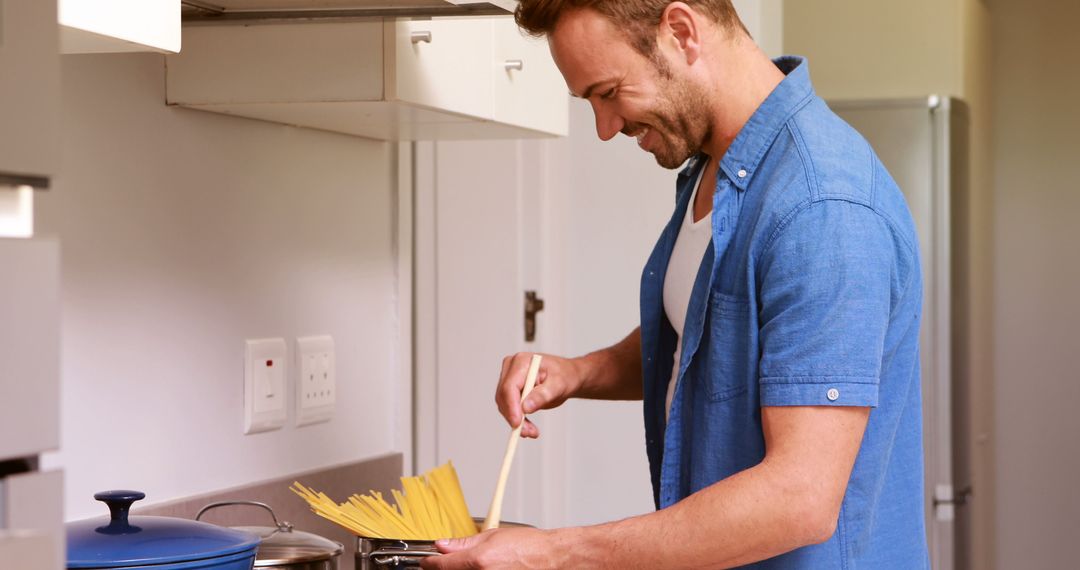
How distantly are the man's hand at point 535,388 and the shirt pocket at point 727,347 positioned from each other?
9.5 inches

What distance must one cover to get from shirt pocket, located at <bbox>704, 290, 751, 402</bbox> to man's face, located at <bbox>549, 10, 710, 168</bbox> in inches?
8.3

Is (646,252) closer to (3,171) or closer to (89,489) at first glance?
(89,489)

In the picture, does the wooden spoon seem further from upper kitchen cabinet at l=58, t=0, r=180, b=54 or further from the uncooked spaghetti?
upper kitchen cabinet at l=58, t=0, r=180, b=54

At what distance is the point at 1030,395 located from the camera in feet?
14.4

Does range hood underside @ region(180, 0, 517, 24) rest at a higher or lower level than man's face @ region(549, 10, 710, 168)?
higher

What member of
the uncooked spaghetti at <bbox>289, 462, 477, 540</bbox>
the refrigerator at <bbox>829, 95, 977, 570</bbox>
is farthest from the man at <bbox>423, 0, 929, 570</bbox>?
the refrigerator at <bbox>829, 95, 977, 570</bbox>

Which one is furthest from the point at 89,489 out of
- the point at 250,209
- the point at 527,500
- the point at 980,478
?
the point at 980,478

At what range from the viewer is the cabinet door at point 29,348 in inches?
16.2

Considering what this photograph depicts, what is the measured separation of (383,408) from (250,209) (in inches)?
17.7

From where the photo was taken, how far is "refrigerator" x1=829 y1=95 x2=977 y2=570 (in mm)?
3275

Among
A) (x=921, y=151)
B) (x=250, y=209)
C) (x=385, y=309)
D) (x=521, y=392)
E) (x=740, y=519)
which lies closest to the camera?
(x=740, y=519)

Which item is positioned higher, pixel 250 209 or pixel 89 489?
pixel 250 209

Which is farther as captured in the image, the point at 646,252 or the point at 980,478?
the point at 980,478

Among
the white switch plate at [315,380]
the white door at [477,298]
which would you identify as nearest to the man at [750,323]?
the white switch plate at [315,380]
